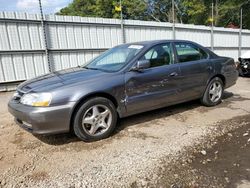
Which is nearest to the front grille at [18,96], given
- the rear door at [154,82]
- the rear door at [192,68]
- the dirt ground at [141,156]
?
the dirt ground at [141,156]

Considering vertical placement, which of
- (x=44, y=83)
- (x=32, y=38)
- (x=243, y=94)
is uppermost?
(x=32, y=38)

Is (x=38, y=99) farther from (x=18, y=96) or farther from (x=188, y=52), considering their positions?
(x=188, y=52)

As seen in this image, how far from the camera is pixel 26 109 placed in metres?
3.38

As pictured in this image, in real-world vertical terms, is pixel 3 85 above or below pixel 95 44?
below

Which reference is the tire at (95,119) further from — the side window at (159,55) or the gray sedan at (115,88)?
the side window at (159,55)

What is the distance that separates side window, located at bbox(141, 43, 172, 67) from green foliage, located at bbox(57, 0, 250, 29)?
19.9 metres

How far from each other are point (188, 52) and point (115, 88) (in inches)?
80.2

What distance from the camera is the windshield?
422 cm

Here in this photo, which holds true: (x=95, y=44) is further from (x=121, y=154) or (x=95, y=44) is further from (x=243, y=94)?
(x=121, y=154)

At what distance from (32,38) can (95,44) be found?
2.38m

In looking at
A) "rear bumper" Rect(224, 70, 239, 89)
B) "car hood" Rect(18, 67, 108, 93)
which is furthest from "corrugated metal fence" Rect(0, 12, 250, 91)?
"rear bumper" Rect(224, 70, 239, 89)

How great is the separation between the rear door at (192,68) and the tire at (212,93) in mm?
192

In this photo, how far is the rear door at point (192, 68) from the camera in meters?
4.76

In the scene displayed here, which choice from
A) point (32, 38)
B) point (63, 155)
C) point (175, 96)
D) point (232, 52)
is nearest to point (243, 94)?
point (175, 96)
